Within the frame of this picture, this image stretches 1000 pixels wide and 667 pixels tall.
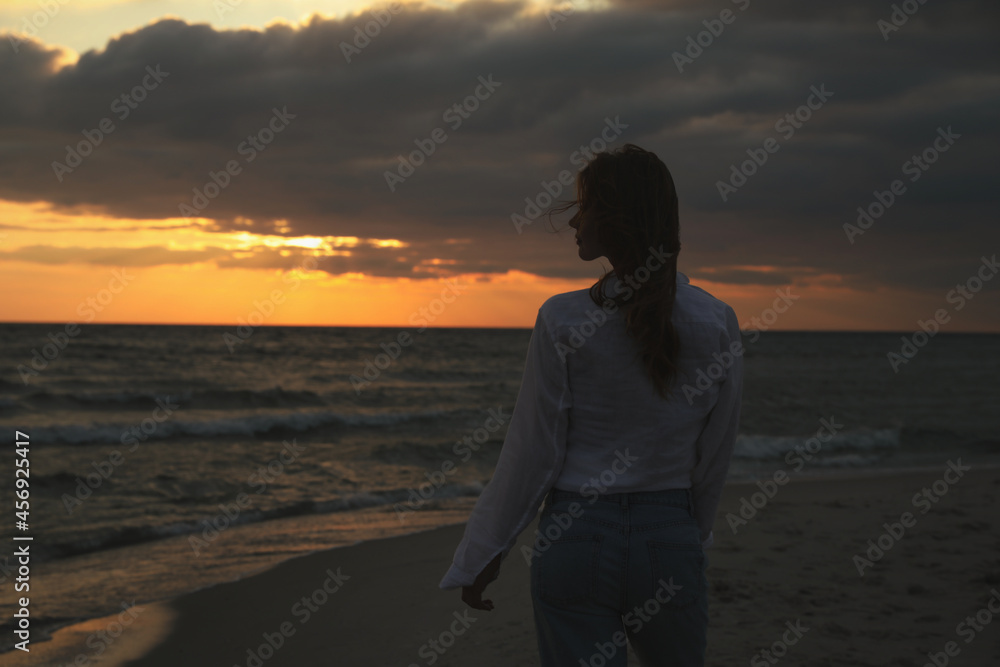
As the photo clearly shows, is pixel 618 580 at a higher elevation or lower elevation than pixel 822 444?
higher

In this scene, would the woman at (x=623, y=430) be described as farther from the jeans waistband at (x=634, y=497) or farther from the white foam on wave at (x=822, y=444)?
the white foam on wave at (x=822, y=444)

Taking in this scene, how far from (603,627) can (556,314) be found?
69cm

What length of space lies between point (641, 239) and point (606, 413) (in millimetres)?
389

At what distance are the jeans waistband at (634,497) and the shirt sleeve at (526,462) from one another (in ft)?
0.18

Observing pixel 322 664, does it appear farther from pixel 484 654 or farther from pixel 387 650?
pixel 484 654

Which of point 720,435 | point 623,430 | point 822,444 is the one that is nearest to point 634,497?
point 623,430

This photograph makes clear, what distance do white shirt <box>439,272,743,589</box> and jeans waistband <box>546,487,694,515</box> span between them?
1cm

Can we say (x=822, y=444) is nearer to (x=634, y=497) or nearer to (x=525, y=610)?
(x=525, y=610)

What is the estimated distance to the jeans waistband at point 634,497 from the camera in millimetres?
1643

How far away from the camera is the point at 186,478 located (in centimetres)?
1084

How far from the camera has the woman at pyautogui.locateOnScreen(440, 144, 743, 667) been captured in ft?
5.32

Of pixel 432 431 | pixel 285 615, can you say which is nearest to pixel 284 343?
pixel 432 431

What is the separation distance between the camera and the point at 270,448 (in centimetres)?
1417

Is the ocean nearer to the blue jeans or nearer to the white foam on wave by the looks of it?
the white foam on wave
